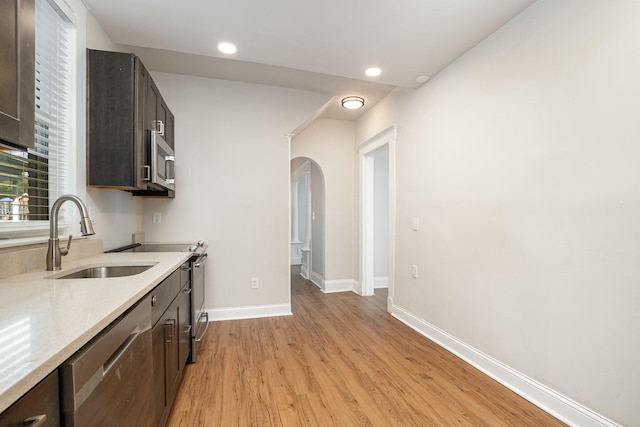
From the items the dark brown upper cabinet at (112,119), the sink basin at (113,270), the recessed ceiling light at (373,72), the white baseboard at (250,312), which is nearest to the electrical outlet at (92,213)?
the dark brown upper cabinet at (112,119)

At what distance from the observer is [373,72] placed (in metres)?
2.73

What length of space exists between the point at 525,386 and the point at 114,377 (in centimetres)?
227

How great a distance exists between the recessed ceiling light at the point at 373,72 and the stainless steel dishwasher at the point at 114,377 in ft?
8.15

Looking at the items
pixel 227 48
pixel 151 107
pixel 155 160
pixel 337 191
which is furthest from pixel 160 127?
pixel 337 191

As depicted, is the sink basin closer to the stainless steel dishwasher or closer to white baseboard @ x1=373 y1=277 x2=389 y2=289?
the stainless steel dishwasher

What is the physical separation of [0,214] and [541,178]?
288 cm

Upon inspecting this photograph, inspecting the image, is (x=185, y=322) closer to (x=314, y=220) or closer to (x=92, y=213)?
(x=92, y=213)

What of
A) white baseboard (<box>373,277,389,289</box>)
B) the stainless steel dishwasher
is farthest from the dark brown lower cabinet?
white baseboard (<box>373,277,389,289</box>)

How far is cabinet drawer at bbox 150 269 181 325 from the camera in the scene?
1357 millimetres

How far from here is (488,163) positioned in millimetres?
2229

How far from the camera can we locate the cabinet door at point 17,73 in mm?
935

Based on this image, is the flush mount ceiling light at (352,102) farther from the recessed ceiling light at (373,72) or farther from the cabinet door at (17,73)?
the cabinet door at (17,73)

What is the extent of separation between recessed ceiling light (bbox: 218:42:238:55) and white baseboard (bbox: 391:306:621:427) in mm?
2974

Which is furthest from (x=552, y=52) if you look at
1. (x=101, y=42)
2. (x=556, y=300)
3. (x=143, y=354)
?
(x=101, y=42)
